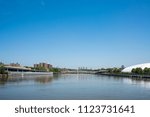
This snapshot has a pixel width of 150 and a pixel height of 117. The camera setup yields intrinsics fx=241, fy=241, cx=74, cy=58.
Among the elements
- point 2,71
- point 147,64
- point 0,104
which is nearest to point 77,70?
point 147,64

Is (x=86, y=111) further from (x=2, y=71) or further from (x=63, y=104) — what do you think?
(x=2, y=71)

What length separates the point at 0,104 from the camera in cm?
144

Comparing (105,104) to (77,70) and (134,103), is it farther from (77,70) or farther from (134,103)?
(77,70)

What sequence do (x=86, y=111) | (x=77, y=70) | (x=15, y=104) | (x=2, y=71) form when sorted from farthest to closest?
(x=77, y=70), (x=2, y=71), (x=15, y=104), (x=86, y=111)

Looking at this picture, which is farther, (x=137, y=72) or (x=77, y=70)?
(x=77, y=70)

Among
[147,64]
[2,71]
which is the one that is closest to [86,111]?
[2,71]

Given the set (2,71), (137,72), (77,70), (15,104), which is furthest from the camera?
(77,70)

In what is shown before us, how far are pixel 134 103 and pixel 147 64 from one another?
23484 mm

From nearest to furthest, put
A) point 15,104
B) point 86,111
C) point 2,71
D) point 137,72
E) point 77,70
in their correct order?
1. point 86,111
2. point 15,104
3. point 2,71
4. point 137,72
5. point 77,70

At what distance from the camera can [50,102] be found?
55.4 inches

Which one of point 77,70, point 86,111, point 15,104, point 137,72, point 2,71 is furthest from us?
point 77,70

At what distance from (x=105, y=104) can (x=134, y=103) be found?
0.18 m

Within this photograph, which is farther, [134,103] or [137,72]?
[137,72]

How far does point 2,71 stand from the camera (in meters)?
15.8
